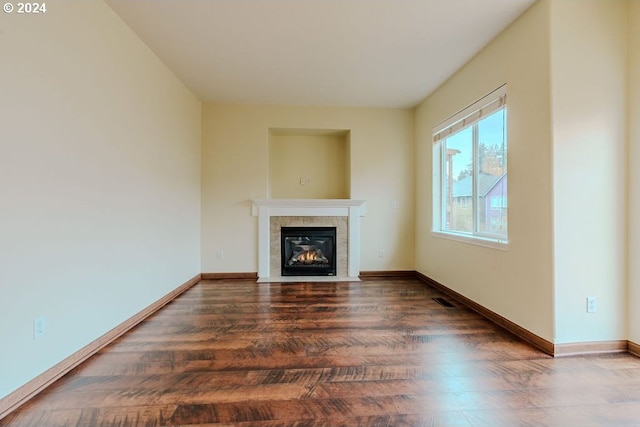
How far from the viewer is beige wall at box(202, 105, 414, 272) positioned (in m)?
4.35

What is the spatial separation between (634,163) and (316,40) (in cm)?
257

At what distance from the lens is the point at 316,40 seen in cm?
265

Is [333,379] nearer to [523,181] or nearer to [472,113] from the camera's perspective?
[523,181]

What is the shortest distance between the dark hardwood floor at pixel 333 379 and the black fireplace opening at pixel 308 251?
1716 millimetres

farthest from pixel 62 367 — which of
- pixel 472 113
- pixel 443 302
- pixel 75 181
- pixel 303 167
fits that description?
pixel 472 113

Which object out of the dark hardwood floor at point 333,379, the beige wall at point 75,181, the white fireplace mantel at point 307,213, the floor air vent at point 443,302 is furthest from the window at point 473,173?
the beige wall at point 75,181

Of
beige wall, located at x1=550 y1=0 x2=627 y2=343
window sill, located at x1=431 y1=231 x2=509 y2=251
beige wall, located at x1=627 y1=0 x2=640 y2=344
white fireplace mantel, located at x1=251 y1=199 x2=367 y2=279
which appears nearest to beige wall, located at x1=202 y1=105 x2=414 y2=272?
white fireplace mantel, located at x1=251 y1=199 x2=367 y2=279

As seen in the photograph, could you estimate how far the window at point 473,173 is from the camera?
2.69m

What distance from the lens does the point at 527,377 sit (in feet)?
5.91

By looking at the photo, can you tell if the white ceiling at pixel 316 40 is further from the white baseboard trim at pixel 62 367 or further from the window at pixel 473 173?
the white baseboard trim at pixel 62 367

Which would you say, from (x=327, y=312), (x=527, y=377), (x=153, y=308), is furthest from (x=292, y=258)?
(x=527, y=377)

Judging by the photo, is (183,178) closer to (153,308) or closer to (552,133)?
(153,308)

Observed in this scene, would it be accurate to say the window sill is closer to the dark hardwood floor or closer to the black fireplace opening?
the dark hardwood floor

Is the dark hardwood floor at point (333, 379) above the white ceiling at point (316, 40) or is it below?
below
